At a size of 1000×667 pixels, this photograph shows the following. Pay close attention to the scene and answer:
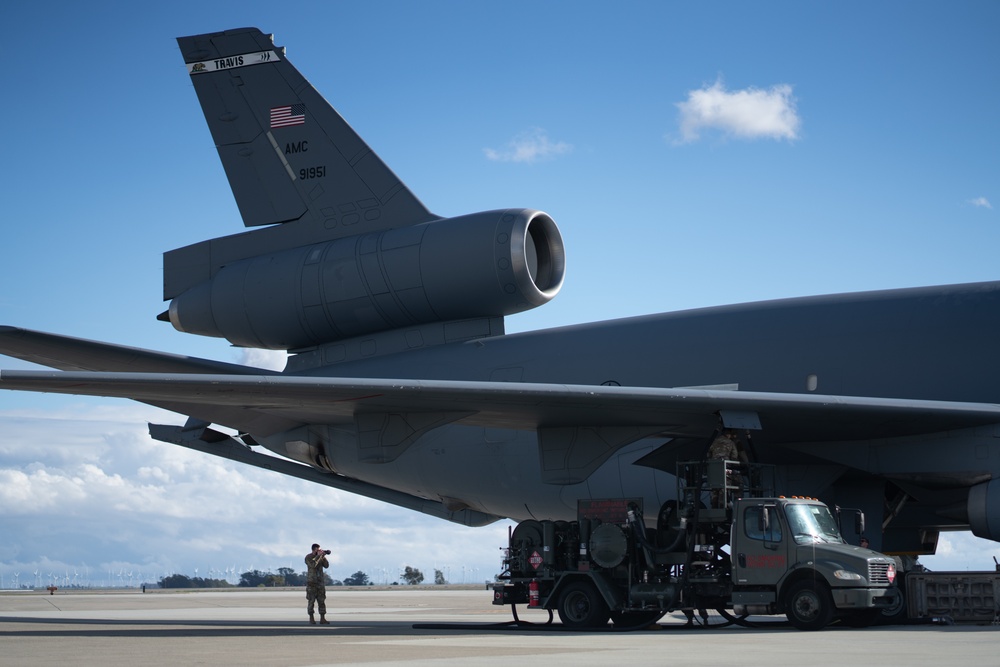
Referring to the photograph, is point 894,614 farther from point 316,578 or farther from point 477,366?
point 316,578

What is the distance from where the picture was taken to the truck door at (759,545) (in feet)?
42.1

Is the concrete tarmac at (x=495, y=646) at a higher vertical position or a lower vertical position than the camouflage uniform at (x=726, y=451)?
lower

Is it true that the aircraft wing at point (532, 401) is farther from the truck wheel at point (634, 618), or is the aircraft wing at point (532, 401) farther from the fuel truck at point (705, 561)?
the truck wheel at point (634, 618)

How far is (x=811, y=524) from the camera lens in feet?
42.9

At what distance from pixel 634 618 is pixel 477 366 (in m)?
5.15

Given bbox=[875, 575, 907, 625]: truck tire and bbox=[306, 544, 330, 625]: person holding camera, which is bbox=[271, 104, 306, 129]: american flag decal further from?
bbox=[875, 575, 907, 625]: truck tire

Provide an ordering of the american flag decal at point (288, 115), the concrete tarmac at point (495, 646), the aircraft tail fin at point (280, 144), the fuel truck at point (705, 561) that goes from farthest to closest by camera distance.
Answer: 1. the american flag decal at point (288, 115)
2. the aircraft tail fin at point (280, 144)
3. the fuel truck at point (705, 561)
4. the concrete tarmac at point (495, 646)

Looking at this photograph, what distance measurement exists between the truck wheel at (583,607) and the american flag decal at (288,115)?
989 centimetres

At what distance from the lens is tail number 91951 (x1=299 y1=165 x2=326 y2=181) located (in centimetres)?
1948

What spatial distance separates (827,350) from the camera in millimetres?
15328

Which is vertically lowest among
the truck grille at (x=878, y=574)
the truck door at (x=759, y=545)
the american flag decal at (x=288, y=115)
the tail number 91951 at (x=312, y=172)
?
the truck grille at (x=878, y=574)

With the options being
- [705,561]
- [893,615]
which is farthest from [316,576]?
[893,615]

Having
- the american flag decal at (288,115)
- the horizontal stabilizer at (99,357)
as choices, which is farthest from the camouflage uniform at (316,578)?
the american flag decal at (288,115)

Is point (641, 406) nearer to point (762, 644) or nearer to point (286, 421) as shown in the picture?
point (762, 644)
